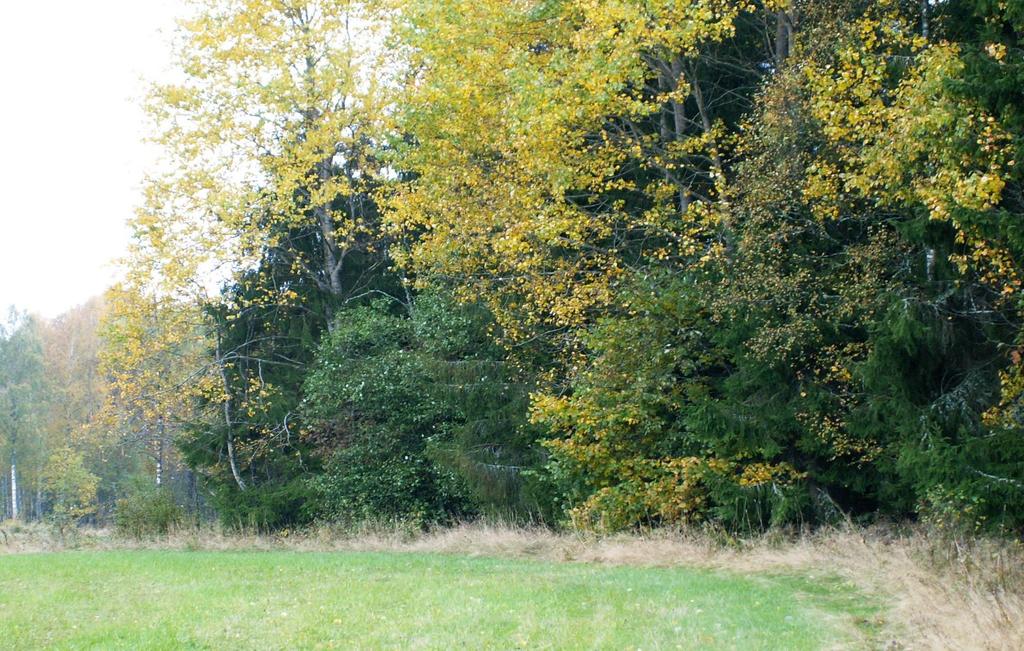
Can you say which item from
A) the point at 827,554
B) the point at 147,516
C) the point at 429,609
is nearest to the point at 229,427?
the point at 147,516

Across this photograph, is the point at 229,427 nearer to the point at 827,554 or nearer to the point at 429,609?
the point at 429,609

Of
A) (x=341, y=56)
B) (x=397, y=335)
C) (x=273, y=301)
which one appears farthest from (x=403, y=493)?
(x=341, y=56)

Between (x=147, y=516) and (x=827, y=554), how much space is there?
63.7ft

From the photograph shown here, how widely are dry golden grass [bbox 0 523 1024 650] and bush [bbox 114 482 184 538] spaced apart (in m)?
0.66

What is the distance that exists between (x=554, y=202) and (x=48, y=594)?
35.7ft

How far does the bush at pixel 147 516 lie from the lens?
88.3 ft

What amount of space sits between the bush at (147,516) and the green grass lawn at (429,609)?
1055 centimetres

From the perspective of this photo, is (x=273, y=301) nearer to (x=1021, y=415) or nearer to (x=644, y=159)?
(x=644, y=159)

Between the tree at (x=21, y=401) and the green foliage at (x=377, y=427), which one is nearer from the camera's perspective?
the green foliage at (x=377, y=427)

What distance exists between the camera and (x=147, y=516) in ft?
88.8

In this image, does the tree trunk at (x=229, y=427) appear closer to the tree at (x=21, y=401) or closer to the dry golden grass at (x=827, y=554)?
the dry golden grass at (x=827, y=554)

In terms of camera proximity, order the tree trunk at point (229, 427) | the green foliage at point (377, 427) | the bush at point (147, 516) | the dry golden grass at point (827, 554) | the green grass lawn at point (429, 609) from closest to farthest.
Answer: the dry golden grass at point (827, 554), the green grass lawn at point (429, 609), the green foliage at point (377, 427), the bush at point (147, 516), the tree trunk at point (229, 427)

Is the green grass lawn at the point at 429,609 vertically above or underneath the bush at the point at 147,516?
underneath

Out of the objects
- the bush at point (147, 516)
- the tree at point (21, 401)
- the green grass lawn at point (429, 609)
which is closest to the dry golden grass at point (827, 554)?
the green grass lawn at point (429, 609)
